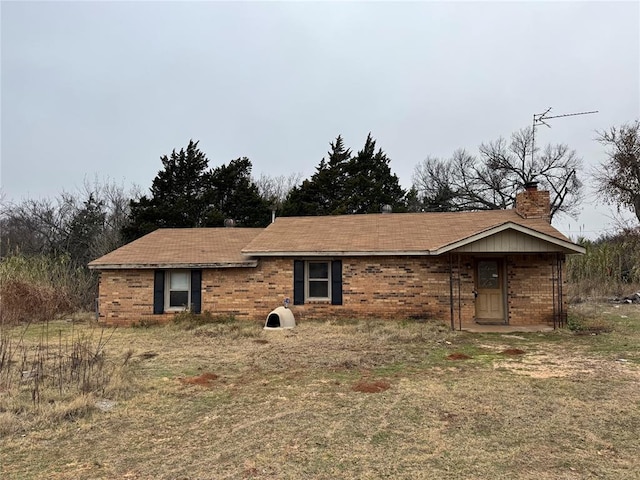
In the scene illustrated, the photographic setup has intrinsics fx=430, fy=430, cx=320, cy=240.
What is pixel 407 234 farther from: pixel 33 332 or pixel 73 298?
pixel 73 298

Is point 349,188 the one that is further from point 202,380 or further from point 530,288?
point 202,380

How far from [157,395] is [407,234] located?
374 inches

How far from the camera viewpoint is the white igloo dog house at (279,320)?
38.7 feet

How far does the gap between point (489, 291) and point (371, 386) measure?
24.6 feet

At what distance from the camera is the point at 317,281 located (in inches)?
527

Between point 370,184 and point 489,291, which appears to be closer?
point 489,291

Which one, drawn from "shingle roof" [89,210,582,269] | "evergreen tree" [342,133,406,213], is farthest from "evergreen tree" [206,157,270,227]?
Result: "shingle roof" [89,210,582,269]

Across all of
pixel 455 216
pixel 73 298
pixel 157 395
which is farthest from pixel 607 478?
pixel 73 298

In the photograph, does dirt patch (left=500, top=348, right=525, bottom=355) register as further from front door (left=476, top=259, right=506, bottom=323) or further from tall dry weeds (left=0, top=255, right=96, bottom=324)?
tall dry weeds (left=0, top=255, right=96, bottom=324)

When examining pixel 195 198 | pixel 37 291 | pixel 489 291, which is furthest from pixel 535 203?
pixel 195 198

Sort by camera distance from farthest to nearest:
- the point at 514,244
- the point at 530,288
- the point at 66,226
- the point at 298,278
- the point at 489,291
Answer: the point at 66,226
the point at 298,278
the point at 489,291
the point at 530,288
the point at 514,244

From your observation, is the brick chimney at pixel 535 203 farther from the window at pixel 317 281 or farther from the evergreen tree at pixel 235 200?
the evergreen tree at pixel 235 200

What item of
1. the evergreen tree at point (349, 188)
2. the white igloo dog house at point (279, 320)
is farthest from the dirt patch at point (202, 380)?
the evergreen tree at point (349, 188)

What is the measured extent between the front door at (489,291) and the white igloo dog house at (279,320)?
5.47 metres
